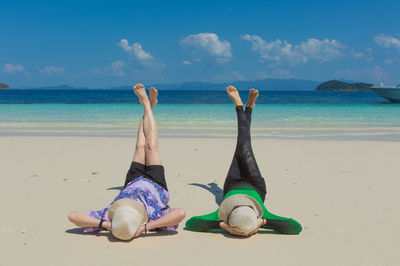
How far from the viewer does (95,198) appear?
16.2ft

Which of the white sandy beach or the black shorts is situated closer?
the white sandy beach

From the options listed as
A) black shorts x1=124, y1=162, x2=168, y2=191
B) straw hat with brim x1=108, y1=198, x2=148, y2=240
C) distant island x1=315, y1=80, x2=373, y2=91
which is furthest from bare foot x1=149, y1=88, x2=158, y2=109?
distant island x1=315, y1=80, x2=373, y2=91

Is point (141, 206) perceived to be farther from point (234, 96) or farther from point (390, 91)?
point (390, 91)

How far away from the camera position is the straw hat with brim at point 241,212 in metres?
3.42

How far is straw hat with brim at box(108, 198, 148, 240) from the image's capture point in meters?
3.26

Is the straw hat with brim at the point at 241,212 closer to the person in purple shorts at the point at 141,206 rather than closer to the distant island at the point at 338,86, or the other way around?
the person in purple shorts at the point at 141,206

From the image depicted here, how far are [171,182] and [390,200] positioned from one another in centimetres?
308

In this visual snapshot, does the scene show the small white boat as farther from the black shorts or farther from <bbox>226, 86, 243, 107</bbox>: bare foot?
the black shorts

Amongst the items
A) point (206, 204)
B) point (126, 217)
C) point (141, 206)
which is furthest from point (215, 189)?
point (126, 217)

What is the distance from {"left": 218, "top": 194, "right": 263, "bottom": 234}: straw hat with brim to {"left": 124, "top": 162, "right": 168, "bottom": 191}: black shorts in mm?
901

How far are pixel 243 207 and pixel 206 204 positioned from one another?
4.63ft

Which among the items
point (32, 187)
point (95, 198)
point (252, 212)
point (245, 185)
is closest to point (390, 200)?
point (245, 185)

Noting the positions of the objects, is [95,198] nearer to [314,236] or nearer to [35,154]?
[314,236]

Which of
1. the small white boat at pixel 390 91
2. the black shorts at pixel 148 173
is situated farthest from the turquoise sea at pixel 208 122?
the black shorts at pixel 148 173
